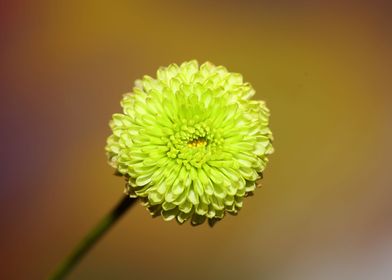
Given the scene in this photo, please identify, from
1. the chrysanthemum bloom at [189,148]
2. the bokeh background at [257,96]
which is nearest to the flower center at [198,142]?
the chrysanthemum bloom at [189,148]

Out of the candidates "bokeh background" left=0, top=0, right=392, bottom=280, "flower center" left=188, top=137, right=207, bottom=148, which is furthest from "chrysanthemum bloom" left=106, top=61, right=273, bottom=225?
"bokeh background" left=0, top=0, right=392, bottom=280
